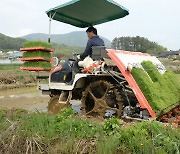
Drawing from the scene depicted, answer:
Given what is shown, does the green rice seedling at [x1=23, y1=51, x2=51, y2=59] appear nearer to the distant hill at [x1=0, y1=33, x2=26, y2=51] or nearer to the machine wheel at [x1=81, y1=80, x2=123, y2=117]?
the machine wheel at [x1=81, y1=80, x2=123, y2=117]

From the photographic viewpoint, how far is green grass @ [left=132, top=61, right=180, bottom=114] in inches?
247

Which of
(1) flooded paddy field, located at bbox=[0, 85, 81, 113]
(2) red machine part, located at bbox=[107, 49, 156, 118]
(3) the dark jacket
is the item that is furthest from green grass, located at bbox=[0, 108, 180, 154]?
(1) flooded paddy field, located at bbox=[0, 85, 81, 113]

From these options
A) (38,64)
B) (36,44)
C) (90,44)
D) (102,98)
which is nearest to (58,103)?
(38,64)

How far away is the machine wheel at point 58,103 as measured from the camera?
7.52 m

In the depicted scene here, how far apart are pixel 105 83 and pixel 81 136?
244 cm

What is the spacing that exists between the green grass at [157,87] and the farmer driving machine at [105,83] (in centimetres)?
2

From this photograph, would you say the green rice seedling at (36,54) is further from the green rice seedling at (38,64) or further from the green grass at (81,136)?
the green grass at (81,136)

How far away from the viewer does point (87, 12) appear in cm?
844

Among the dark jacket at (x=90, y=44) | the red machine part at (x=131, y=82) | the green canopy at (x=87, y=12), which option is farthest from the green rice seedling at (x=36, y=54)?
the red machine part at (x=131, y=82)

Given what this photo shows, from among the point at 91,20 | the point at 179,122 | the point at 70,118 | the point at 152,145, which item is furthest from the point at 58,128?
the point at 91,20

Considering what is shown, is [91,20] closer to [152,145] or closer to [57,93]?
[57,93]

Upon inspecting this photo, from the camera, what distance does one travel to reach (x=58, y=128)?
16.1ft

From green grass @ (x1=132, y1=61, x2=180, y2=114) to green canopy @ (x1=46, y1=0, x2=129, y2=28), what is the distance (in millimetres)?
1854

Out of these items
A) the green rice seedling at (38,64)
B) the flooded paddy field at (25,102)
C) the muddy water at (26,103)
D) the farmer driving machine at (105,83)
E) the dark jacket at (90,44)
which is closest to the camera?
the farmer driving machine at (105,83)
